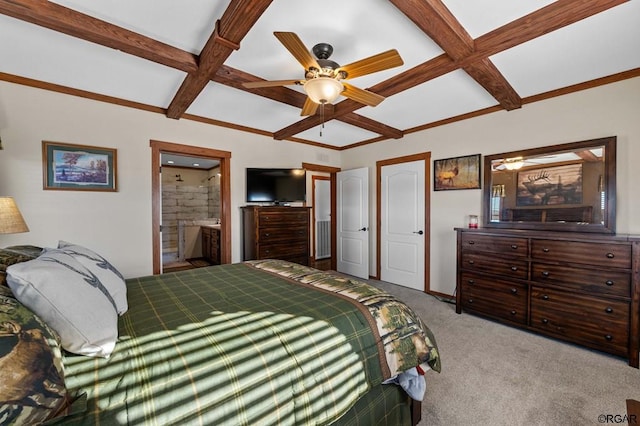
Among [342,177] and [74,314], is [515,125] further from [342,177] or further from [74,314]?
[74,314]

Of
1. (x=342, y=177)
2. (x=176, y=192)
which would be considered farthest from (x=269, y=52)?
(x=176, y=192)

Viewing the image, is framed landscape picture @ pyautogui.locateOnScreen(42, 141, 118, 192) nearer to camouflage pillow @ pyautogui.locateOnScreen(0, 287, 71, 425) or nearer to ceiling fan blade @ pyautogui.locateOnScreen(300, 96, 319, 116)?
ceiling fan blade @ pyautogui.locateOnScreen(300, 96, 319, 116)

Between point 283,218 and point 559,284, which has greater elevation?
point 283,218

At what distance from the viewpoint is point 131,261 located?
3262 mm

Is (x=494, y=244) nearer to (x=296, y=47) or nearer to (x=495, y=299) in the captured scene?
(x=495, y=299)

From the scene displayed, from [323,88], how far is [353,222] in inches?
130

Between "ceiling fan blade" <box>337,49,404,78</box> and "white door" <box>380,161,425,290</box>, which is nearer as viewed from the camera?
"ceiling fan blade" <box>337,49,404,78</box>

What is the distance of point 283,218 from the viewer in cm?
410

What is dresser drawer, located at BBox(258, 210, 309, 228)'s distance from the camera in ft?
12.8

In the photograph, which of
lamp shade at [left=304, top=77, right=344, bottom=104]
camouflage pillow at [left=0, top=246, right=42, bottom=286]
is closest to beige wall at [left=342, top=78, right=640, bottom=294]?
lamp shade at [left=304, top=77, right=344, bottom=104]

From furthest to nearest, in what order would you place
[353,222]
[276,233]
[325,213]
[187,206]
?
1. [187,206]
2. [325,213]
3. [353,222]
4. [276,233]

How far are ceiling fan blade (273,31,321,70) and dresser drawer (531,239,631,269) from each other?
267 centimetres

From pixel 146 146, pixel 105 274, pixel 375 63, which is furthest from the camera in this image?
pixel 146 146

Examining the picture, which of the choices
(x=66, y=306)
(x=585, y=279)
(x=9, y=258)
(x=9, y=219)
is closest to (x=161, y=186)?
(x=9, y=219)
